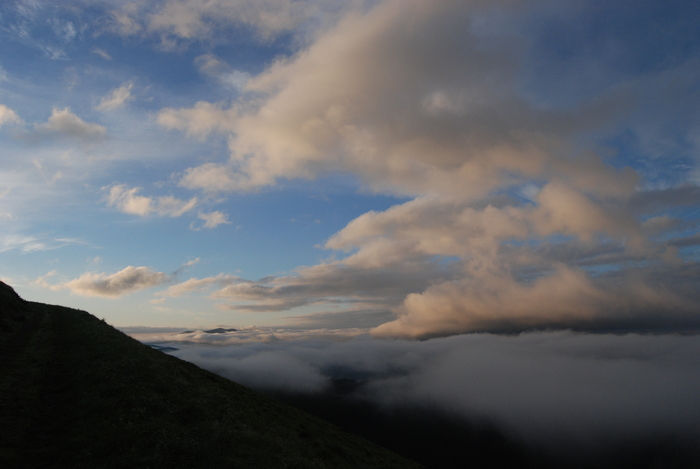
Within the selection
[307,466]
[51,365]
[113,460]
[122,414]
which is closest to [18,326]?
[51,365]

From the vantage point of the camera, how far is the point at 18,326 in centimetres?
3697

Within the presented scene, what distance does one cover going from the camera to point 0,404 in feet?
53.0

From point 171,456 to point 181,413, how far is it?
17.7 feet

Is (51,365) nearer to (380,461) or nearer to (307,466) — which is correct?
(307,466)

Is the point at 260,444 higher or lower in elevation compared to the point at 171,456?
lower

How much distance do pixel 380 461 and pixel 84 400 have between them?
4069cm

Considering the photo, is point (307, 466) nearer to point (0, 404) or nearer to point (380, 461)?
point (0, 404)

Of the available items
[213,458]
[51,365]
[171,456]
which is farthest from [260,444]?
[51,365]

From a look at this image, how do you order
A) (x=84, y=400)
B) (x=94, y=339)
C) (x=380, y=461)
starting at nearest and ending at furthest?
1. (x=84, y=400)
2. (x=94, y=339)
3. (x=380, y=461)

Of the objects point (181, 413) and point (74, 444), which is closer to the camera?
point (74, 444)

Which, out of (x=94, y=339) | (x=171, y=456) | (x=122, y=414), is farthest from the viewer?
(x=94, y=339)

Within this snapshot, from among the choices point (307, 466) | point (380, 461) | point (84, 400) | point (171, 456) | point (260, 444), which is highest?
point (84, 400)

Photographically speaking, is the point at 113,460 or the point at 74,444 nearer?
the point at 113,460

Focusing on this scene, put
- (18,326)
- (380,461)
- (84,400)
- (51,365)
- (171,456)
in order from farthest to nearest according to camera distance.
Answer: (380,461) < (18,326) < (51,365) < (84,400) < (171,456)
